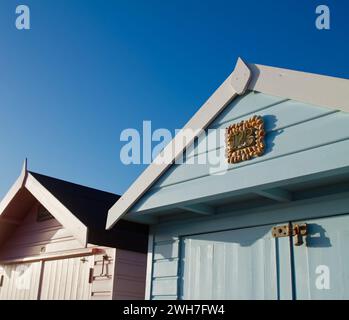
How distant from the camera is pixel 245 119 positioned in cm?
541

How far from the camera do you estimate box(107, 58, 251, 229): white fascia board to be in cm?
558

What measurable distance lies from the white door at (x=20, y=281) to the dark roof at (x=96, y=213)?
67.7 inches

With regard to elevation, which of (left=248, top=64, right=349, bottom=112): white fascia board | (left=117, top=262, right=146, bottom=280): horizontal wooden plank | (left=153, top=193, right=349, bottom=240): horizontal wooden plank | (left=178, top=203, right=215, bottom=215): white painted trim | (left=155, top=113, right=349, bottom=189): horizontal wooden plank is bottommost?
(left=117, top=262, right=146, bottom=280): horizontal wooden plank

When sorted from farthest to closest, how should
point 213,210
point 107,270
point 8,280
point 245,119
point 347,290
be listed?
point 8,280, point 107,270, point 213,210, point 245,119, point 347,290

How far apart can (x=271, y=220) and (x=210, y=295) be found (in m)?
1.18

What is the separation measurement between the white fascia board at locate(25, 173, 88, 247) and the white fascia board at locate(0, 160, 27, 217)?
156 mm

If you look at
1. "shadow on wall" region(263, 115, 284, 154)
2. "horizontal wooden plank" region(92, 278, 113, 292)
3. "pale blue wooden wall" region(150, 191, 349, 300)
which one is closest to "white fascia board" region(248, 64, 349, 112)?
"shadow on wall" region(263, 115, 284, 154)

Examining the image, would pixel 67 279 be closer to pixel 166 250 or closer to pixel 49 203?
pixel 49 203

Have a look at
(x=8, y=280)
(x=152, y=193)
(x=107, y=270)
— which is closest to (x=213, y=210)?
(x=152, y=193)

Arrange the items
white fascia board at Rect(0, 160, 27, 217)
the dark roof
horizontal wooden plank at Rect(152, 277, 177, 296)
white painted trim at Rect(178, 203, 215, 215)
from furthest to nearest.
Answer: white fascia board at Rect(0, 160, 27, 217)
the dark roof
horizontal wooden plank at Rect(152, 277, 177, 296)
white painted trim at Rect(178, 203, 215, 215)

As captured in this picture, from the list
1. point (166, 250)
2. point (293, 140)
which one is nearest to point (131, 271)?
point (166, 250)

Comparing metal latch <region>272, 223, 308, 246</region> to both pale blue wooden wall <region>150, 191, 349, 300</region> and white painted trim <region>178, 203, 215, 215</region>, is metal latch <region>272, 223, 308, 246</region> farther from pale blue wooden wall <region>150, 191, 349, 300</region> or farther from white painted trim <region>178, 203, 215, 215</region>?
white painted trim <region>178, 203, 215, 215</region>

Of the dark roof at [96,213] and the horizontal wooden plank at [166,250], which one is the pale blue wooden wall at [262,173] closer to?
the horizontal wooden plank at [166,250]
